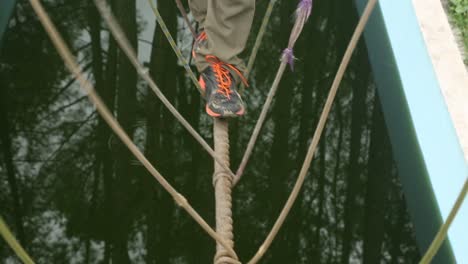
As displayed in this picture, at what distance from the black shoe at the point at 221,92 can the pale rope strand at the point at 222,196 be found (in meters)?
0.05

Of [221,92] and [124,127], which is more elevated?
[221,92]

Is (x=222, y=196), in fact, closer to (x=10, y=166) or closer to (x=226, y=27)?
(x=226, y=27)

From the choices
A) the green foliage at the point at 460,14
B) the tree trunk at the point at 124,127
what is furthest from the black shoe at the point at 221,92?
the green foliage at the point at 460,14

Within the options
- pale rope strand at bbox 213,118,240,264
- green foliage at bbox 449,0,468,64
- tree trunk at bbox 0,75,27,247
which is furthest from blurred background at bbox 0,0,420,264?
green foliage at bbox 449,0,468,64

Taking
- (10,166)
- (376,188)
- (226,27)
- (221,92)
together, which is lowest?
(376,188)

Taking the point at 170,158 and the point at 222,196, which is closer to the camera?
the point at 222,196

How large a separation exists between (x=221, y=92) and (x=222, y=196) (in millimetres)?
385

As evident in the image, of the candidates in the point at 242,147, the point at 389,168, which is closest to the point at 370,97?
the point at 389,168

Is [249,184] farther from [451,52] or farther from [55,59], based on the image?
[55,59]

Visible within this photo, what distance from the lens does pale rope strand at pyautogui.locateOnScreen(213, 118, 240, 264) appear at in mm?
1376

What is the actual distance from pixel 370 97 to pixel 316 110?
0.19 meters

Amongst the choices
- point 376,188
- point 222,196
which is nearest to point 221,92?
point 222,196

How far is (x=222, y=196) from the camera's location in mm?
1710

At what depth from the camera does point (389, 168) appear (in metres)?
2.02
